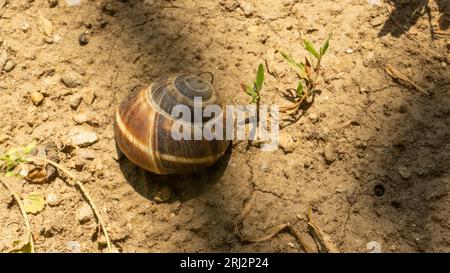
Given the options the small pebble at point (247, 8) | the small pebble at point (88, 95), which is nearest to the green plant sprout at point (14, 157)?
the small pebble at point (88, 95)

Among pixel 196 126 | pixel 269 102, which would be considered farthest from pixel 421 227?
pixel 196 126

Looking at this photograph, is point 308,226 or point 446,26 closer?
point 308,226

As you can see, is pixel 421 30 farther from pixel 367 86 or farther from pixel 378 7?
pixel 367 86

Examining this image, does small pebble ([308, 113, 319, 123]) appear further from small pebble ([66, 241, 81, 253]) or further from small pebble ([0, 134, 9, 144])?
small pebble ([0, 134, 9, 144])

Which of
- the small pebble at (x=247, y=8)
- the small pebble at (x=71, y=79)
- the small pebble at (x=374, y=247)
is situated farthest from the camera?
the small pebble at (x=247, y=8)

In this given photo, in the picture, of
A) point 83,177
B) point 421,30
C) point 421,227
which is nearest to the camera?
point 421,227

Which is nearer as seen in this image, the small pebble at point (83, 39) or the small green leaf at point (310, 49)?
the small green leaf at point (310, 49)

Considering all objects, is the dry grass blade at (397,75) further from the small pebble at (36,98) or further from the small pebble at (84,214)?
the small pebble at (36,98)

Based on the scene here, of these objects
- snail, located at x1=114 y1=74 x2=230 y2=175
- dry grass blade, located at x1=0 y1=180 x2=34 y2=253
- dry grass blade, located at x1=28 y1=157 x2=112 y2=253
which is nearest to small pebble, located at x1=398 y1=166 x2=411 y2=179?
snail, located at x1=114 y1=74 x2=230 y2=175
